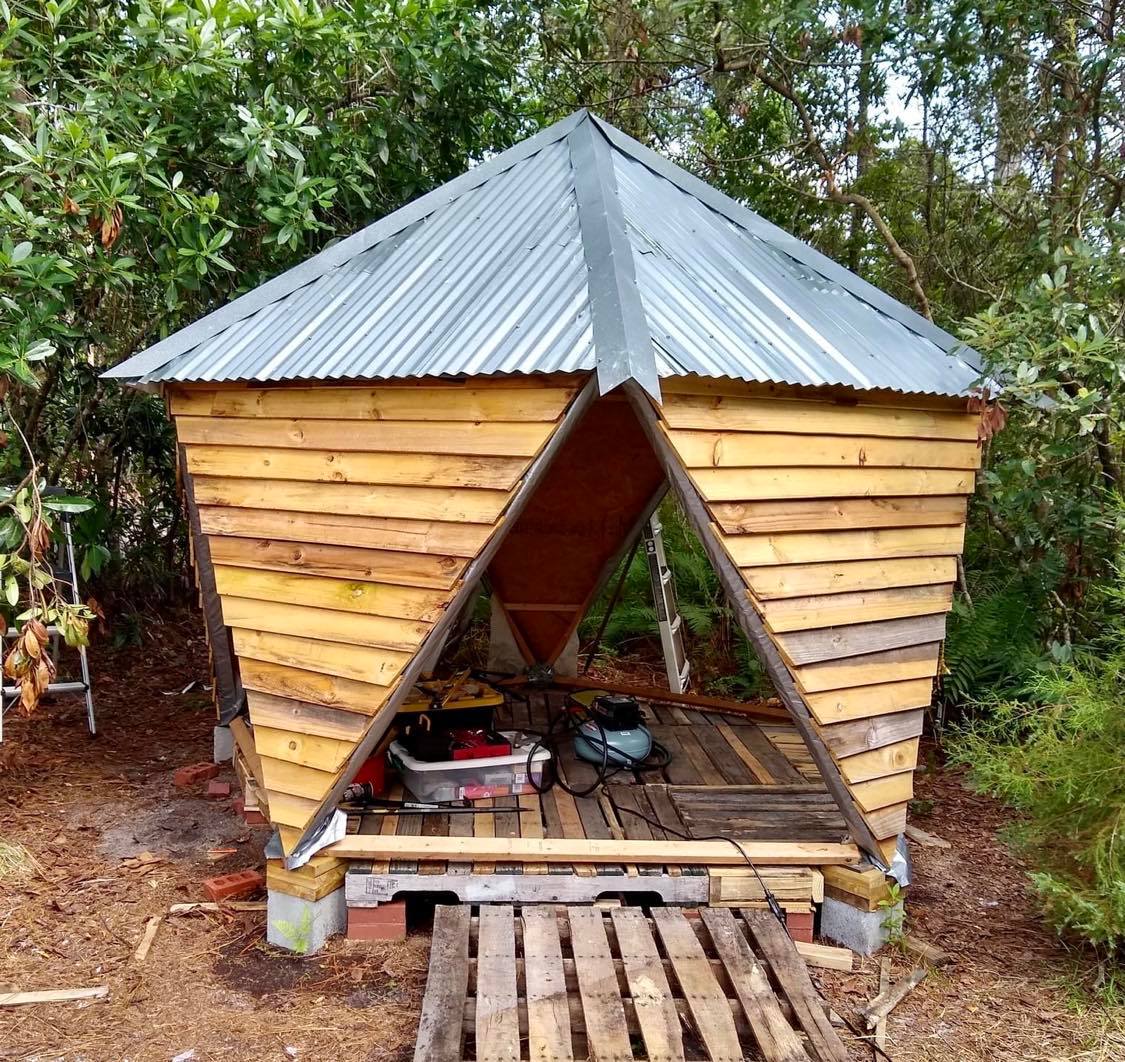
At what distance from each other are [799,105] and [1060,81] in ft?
6.28

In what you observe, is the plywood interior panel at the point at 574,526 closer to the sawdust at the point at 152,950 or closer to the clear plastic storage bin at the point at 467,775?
the clear plastic storage bin at the point at 467,775

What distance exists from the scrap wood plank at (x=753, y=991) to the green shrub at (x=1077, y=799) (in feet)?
4.10

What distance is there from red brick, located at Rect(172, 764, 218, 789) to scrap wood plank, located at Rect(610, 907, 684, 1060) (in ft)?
9.83

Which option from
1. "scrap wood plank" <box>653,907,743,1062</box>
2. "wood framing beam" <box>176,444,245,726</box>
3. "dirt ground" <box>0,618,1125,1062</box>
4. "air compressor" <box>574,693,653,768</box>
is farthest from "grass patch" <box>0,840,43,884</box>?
"scrap wood plank" <box>653,907,743,1062</box>

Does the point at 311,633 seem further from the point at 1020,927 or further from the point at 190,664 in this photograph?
the point at 190,664

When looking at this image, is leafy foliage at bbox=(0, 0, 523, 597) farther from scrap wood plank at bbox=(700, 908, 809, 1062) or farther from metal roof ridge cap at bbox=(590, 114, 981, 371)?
scrap wood plank at bbox=(700, 908, 809, 1062)

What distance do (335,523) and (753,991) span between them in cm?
232

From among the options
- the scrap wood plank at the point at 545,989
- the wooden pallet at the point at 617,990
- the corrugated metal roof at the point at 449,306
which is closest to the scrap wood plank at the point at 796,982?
the wooden pallet at the point at 617,990

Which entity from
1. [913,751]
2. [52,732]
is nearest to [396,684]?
[913,751]

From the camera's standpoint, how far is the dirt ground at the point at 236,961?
2.98m

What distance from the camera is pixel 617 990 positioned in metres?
2.96

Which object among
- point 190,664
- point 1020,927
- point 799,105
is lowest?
point 190,664

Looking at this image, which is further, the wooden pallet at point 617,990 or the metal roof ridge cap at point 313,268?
the metal roof ridge cap at point 313,268

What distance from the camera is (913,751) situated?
3.63 metres
